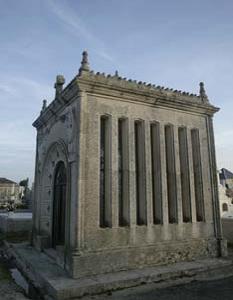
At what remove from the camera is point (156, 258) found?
10086 millimetres

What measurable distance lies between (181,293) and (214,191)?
5.74 metres

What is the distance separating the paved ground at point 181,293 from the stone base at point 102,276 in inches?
12.8

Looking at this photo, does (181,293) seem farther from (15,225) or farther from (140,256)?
(15,225)

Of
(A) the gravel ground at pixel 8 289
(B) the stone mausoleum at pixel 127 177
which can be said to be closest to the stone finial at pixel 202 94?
(B) the stone mausoleum at pixel 127 177

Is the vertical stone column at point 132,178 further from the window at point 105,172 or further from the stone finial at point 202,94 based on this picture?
the stone finial at point 202,94

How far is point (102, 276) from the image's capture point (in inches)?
339

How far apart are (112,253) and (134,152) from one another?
3.72 metres

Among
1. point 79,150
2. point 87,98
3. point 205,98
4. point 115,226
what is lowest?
point 115,226

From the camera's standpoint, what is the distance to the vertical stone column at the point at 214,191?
38.5 ft

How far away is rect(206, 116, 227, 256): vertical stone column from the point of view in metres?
11.7

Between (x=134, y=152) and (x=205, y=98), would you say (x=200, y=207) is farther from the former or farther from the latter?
(x=205, y=98)

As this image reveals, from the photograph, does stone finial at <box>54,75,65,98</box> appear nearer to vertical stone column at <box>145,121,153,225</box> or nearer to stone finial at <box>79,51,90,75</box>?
stone finial at <box>79,51,90,75</box>

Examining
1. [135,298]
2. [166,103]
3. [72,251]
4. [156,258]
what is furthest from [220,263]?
[166,103]

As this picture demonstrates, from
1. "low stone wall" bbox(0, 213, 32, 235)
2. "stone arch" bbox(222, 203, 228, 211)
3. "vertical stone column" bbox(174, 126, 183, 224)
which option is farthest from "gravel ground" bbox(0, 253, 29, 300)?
"stone arch" bbox(222, 203, 228, 211)
